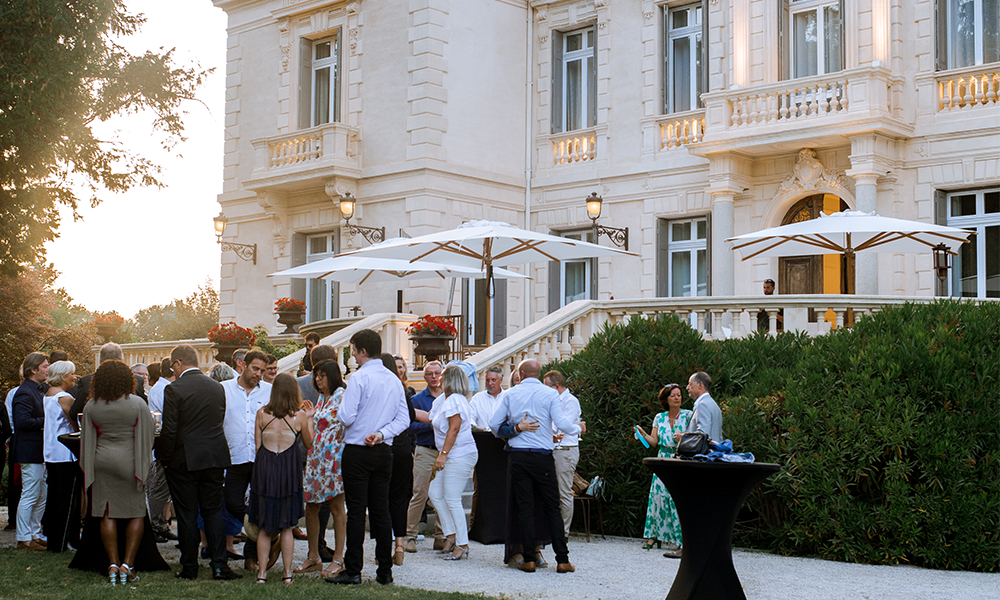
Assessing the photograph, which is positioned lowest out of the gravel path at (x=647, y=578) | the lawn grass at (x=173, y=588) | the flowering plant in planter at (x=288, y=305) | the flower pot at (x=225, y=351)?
the gravel path at (x=647, y=578)

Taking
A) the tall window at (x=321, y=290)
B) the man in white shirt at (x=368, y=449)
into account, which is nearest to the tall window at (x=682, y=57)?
the tall window at (x=321, y=290)

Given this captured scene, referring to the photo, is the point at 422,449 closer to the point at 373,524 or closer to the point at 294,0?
the point at 373,524

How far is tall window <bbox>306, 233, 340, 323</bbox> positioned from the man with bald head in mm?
14540

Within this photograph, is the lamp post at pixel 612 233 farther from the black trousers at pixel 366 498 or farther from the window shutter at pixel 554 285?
the black trousers at pixel 366 498

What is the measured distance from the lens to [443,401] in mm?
10039

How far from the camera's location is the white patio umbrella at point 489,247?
15.9 metres

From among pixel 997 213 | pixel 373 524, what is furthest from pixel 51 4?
pixel 997 213

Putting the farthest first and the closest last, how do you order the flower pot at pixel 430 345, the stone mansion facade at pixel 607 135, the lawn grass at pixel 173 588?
the stone mansion facade at pixel 607 135 < the flower pot at pixel 430 345 < the lawn grass at pixel 173 588

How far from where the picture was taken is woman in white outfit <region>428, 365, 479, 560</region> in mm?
9859

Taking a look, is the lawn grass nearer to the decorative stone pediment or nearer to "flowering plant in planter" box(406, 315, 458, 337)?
"flowering plant in planter" box(406, 315, 458, 337)

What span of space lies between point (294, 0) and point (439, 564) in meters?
17.8

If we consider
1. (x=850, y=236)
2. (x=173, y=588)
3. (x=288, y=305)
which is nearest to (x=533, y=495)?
(x=173, y=588)

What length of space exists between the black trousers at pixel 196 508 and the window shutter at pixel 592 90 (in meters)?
15.6

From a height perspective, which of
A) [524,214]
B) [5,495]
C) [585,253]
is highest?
[524,214]
